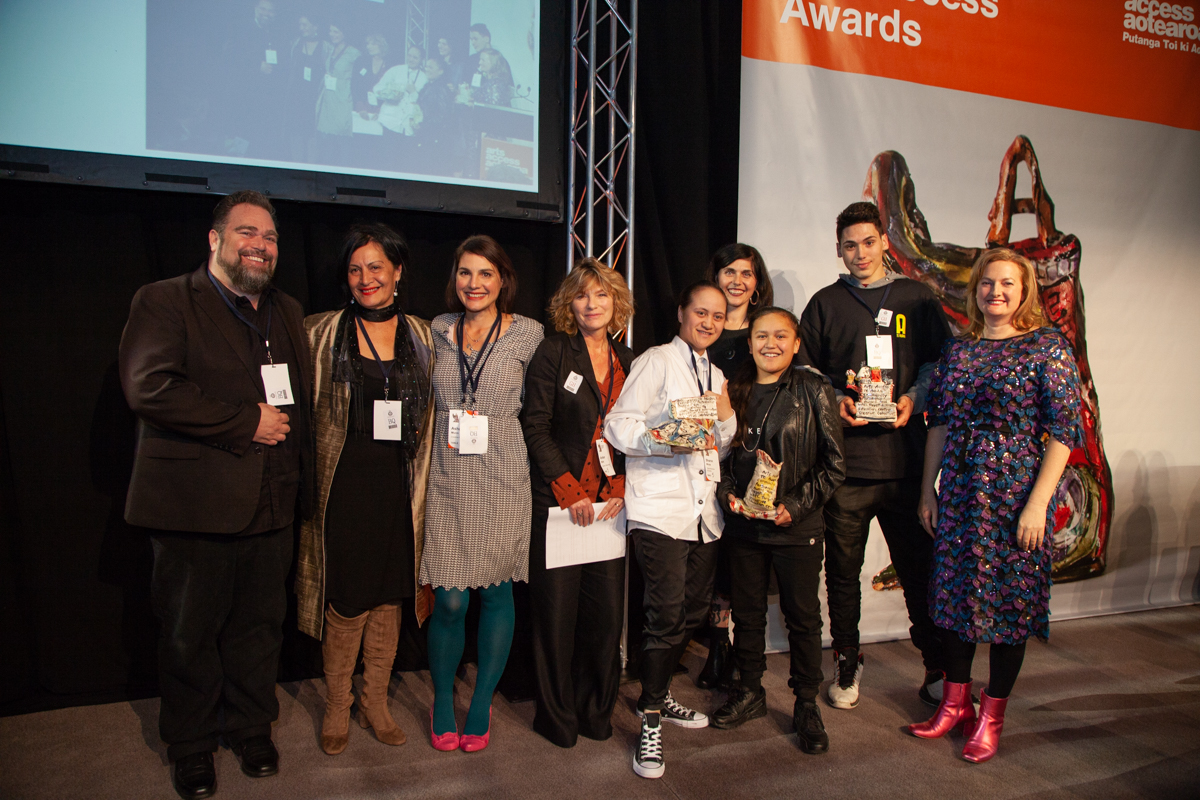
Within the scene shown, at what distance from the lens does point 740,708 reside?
2.58m

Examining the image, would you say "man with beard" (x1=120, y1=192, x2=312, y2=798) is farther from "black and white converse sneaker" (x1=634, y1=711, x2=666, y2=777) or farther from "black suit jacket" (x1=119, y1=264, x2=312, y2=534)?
"black and white converse sneaker" (x1=634, y1=711, x2=666, y2=777)

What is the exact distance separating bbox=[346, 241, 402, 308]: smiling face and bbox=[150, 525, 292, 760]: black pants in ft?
2.77

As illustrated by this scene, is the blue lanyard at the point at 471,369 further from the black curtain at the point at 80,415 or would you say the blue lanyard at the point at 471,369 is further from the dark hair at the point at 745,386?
the dark hair at the point at 745,386

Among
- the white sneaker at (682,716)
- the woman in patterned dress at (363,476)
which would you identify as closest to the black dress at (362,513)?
the woman in patterned dress at (363,476)

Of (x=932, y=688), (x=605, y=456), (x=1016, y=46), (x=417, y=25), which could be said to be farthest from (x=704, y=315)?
(x=1016, y=46)

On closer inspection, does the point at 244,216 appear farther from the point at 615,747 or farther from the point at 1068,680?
the point at 1068,680

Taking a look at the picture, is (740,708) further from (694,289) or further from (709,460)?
(694,289)

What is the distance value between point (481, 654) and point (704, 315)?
1419 mm

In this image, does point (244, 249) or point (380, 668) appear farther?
point (380, 668)

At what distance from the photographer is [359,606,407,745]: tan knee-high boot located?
2.44m

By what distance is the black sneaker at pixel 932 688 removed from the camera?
280 centimetres

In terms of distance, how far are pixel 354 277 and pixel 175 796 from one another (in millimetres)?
1727

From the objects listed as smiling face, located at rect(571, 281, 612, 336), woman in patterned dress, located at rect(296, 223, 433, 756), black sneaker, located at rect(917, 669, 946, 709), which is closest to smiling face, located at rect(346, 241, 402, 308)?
woman in patterned dress, located at rect(296, 223, 433, 756)

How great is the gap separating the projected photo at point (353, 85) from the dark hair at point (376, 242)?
530 mm
